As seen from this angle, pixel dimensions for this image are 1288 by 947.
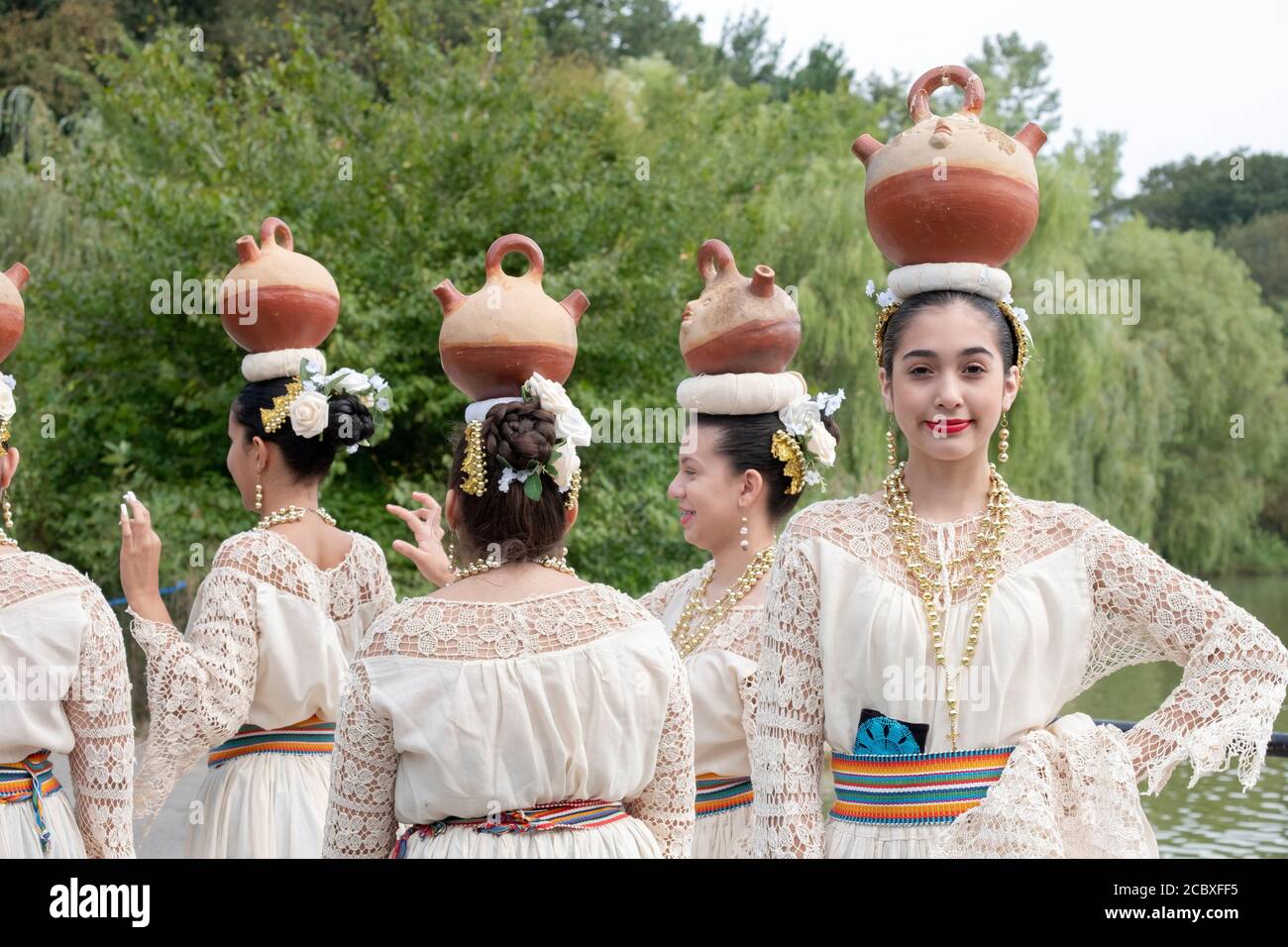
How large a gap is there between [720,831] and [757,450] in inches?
36.2

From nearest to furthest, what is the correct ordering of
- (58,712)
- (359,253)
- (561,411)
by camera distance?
(561,411) → (58,712) → (359,253)

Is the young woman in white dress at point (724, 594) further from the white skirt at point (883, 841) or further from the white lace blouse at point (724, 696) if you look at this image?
the white skirt at point (883, 841)

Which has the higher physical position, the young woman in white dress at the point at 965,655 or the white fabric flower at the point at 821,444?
the white fabric flower at the point at 821,444

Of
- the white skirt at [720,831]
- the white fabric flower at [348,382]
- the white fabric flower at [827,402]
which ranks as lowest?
the white skirt at [720,831]

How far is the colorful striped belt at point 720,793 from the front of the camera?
3.58 m

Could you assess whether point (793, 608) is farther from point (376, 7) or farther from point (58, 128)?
point (58, 128)

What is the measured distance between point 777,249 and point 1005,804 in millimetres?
13839

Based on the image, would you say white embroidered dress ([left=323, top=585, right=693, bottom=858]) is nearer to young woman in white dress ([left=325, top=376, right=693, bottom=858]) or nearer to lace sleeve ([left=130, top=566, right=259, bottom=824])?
young woman in white dress ([left=325, top=376, right=693, bottom=858])

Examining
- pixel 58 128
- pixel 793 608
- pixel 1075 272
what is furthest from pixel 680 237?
pixel 793 608

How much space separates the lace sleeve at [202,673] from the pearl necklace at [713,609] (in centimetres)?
108

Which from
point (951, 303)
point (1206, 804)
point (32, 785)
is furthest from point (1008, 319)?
point (1206, 804)

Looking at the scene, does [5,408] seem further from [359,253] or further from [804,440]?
[359,253]

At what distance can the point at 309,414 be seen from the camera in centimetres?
Answer: 432

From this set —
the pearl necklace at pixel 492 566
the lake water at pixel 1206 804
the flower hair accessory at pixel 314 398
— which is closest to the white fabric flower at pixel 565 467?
the pearl necklace at pixel 492 566
